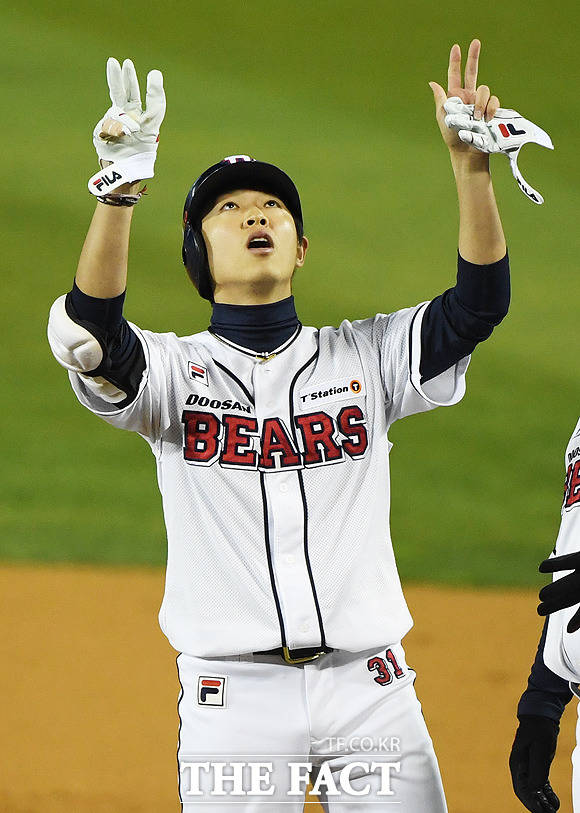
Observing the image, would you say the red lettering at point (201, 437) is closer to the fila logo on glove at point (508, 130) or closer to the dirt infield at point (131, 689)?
the fila logo on glove at point (508, 130)

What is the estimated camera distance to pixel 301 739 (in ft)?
5.77

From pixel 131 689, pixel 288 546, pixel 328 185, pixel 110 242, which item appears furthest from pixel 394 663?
pixel 328 185

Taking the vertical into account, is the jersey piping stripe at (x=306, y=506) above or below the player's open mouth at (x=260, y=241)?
below

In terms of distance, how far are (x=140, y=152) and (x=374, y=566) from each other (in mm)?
848

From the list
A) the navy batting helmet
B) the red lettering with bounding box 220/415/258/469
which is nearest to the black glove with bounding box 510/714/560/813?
the red lettering with bounding box 220/415/258/469

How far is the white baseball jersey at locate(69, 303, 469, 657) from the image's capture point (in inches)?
71.5

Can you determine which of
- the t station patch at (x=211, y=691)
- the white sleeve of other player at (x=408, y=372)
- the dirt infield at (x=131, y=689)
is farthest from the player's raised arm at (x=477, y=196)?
the dirt infield at (x=131, y=689)

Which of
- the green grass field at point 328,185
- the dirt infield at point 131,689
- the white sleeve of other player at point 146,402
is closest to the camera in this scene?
the white sleeve of other player at point 146,402

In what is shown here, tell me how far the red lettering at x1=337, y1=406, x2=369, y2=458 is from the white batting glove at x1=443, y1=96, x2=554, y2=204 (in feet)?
1.65

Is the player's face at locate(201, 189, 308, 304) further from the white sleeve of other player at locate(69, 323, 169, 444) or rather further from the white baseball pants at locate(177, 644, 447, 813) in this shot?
the white baseball pants at locate(177, 644, 447, 813)

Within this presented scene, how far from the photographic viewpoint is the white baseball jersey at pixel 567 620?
1.90 meters

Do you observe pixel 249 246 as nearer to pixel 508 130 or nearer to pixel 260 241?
pixel 260 241

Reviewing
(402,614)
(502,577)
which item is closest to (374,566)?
(402,614)

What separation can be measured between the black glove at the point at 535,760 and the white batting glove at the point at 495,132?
1.03m
